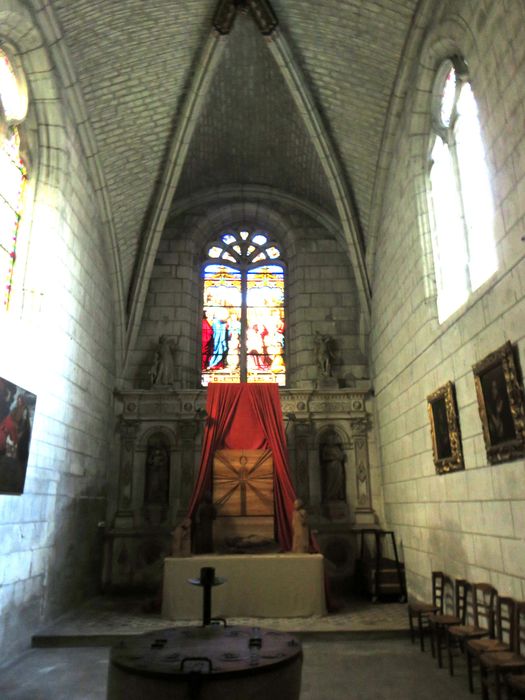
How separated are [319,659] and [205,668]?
3.21m

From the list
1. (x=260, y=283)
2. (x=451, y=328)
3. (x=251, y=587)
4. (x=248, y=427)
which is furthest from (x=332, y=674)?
(x=260, y=283)

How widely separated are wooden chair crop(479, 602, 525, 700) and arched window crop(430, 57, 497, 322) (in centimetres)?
318

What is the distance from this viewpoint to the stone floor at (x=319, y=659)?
4570 millimetres

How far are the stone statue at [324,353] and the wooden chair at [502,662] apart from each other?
6.35 metres

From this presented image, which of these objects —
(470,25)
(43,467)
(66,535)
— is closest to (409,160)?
(470,25)

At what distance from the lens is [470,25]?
553cm

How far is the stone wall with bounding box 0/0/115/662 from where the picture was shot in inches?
240

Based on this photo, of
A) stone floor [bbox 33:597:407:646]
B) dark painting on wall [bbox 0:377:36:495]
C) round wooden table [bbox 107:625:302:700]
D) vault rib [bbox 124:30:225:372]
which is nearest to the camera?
round wooden table [bbox 107:625:302:700]

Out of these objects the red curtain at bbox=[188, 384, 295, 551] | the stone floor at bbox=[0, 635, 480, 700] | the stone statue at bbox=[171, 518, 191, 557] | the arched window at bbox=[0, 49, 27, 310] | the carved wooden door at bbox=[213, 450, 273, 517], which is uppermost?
the arched window at bbox=[0, 49, 27, 310]

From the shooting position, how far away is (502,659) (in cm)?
392

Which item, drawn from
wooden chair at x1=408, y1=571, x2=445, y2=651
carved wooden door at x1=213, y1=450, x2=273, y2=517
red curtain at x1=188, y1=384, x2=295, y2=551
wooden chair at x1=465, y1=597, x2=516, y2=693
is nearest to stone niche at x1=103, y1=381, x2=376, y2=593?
red curtain at x1=188, y1=384, x2=295, y2=551

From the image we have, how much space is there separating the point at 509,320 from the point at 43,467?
541 cm

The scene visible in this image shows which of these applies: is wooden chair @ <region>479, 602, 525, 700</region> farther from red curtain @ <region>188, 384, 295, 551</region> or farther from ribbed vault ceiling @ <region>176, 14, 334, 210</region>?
ribbed vault ceiling @ <region>176, 14, 334, 210</region>

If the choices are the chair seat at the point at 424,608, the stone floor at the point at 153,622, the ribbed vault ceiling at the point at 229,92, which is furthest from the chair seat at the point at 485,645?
the ribbed vault ceiling at the point at 229,92
